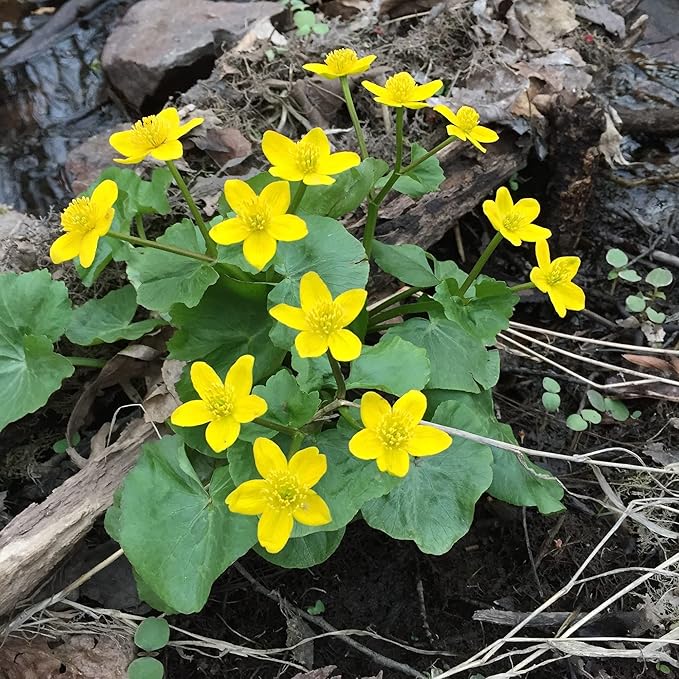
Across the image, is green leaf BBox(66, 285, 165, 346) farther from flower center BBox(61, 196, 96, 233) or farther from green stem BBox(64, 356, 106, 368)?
flower center BBox(61, 196, 96, 233)

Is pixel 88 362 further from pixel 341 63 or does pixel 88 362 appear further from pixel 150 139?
pixel 341 63

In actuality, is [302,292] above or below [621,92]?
above

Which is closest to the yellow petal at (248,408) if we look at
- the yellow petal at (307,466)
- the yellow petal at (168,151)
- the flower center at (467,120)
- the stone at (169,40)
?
the yellow petal at (307,466)

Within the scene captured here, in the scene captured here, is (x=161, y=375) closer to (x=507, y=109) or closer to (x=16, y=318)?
(x=16, y=318)

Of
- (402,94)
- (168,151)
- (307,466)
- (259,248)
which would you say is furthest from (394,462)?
(402,94)

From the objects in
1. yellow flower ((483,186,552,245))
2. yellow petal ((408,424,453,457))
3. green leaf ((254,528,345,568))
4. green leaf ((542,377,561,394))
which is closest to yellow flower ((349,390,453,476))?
yellow petal ((408,424,453,457))

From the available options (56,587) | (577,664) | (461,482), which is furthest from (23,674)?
(577,664)

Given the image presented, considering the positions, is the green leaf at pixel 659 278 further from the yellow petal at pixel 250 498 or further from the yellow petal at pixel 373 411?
the yellow petal at pixel 250 498
